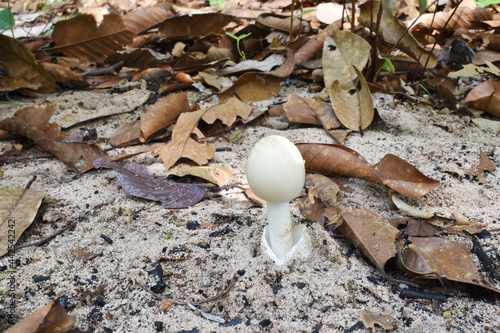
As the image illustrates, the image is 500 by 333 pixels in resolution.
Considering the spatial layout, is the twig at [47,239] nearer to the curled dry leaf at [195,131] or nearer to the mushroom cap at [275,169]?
the curled dry leaf at [195,131]

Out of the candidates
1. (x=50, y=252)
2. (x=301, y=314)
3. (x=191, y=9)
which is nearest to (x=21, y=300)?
(x=50, y=252)

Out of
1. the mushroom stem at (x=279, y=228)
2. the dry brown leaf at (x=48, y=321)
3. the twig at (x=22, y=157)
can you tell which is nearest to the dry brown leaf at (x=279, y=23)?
the twig at (x=22, y=157)

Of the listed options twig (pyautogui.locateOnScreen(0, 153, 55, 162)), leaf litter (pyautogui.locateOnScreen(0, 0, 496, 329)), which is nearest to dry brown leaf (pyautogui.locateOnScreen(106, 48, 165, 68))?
leaf litter (pyautogui.locateOnScreen(0, 0, 496, 329))

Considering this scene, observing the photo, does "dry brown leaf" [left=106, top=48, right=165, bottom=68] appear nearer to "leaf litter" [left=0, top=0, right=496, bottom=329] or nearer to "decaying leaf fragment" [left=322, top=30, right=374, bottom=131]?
"leaf litter" [left=0, top=0, right=496, bottom=329]

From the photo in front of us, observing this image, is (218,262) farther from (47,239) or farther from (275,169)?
(47,239)

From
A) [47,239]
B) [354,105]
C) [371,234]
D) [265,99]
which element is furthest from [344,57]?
[47,239]

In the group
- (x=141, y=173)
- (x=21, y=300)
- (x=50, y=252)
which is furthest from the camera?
(x=141, y=173)

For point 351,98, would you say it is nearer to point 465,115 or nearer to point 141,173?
point 465,115
